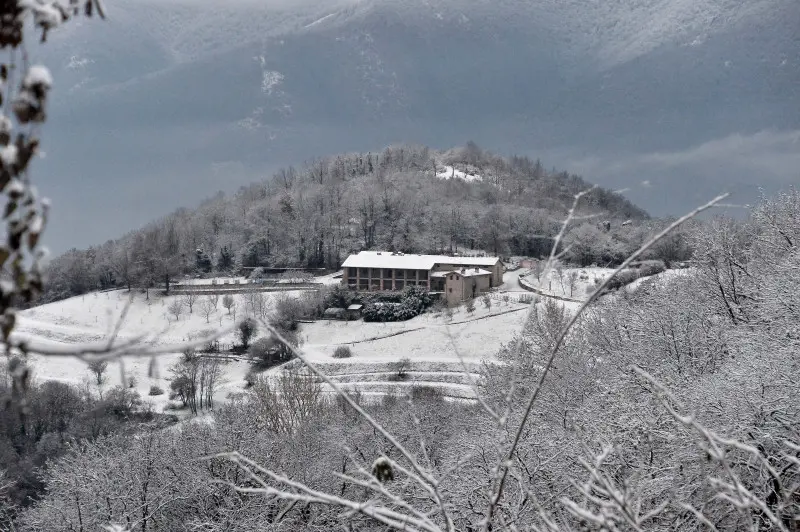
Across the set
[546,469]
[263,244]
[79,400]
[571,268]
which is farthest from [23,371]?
[263,244]

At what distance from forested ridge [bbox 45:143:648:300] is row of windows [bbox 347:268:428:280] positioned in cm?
974

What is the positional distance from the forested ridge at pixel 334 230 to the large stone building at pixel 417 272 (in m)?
5.31

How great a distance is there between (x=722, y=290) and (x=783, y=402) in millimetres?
11810

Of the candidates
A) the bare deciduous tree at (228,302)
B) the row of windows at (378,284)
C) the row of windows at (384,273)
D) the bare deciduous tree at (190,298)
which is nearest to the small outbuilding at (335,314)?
the row of windows at (378,284)

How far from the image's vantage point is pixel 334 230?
2749 inches

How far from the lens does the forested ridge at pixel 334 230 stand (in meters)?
56.9

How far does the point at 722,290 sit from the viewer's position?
65.4ft

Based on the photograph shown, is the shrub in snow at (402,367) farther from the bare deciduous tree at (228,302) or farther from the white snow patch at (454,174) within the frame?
the white snow patch at (454,174)

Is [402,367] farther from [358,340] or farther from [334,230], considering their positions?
[334,230]

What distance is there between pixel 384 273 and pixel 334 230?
17.0m

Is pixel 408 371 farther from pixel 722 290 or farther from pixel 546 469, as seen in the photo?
pixel 546 469

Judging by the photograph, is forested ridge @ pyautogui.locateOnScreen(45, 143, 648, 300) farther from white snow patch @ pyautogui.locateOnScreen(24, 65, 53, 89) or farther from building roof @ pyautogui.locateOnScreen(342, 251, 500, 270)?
white snow patch @ pyautogui.locateOnScreen(24, 65, 53, 89)

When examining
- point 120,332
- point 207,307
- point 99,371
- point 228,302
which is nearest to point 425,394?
point 120,332

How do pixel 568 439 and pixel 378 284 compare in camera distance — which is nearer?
pixel 568 439
